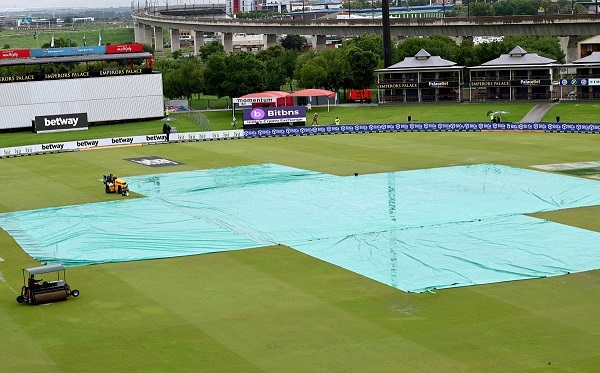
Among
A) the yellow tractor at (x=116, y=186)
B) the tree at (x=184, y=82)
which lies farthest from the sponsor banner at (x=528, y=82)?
the yellow tractor at (x=116, y=186)

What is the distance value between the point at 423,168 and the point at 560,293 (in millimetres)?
36517

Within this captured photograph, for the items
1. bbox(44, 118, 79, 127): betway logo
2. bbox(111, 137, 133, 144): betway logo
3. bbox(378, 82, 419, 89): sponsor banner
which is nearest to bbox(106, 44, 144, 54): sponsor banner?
bbox(44, 118, 79, 127): betway logo

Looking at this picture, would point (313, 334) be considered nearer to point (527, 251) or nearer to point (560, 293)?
point (560, 293)

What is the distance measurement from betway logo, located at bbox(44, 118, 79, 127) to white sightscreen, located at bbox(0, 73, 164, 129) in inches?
85.7

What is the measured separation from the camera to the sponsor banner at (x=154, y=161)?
8329 centimetres

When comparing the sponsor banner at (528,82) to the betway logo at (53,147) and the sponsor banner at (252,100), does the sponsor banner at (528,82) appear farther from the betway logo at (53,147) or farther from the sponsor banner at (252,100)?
the betway logo at (53,147)

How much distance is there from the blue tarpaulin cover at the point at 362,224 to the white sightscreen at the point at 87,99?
4045 centimetres

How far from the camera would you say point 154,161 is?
3366 inches

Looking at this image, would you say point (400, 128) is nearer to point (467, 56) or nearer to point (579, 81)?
point (579, 81)

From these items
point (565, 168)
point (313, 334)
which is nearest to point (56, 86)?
point (565, 168)

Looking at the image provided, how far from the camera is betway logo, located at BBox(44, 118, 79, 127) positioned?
109 meters

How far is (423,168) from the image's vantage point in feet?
249

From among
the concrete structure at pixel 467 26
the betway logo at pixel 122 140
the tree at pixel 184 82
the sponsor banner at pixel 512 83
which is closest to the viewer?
the betway logo at pixel 122 140

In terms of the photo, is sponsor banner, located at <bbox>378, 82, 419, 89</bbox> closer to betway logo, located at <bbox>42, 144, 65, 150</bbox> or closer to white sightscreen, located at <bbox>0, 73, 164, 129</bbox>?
white sightscreen, located at <bbox>0, 73, 164, 129</bbox>
